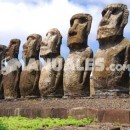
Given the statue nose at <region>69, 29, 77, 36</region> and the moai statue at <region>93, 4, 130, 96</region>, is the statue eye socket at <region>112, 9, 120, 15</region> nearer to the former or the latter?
the moai statue at <region>93, 4, 130, 96</region>

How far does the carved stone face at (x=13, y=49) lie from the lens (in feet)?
50.9

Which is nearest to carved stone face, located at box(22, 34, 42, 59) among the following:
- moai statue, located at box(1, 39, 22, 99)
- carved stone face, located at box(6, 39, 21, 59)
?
moai statue, located at box(1, 39, 22, 99)

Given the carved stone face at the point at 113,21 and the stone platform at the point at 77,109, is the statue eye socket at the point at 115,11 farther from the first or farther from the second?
the stone platform at the point at 77,109

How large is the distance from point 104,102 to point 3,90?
21.6ft

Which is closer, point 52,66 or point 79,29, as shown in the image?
point 79,29

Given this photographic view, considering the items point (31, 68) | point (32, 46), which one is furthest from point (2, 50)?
point (31, 68)

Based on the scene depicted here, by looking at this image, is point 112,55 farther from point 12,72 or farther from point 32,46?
point 12,72

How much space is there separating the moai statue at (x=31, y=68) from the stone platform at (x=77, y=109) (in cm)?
58

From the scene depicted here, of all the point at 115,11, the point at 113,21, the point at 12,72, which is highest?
the point at 115,11

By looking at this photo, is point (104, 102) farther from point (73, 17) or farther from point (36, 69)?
point (36, 69)

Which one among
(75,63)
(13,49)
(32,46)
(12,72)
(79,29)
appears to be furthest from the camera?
(13,49)

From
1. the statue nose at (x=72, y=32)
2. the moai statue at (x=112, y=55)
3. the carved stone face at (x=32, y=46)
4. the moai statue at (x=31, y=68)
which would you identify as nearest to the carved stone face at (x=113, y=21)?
the moai statue at (x=112, y=55)

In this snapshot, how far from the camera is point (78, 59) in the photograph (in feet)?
39.4

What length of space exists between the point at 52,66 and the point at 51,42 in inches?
30.1
